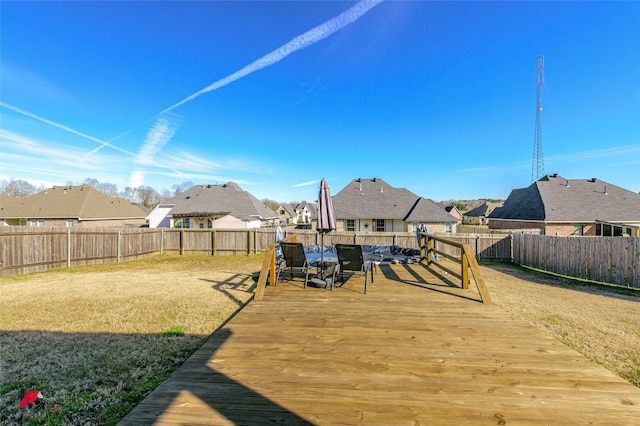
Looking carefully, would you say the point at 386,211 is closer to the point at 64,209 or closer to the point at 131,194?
the point at 64,209

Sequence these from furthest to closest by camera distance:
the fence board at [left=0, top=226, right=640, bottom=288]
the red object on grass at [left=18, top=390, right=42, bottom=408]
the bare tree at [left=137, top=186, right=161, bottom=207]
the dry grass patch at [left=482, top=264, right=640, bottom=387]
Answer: the bare tree at [left=137, top=186, right=161, bottom=207] < the fence board at [left=0, top=226, right=640, bottom=288] < the dry grass patch at [left=482, top=264, right=640, bottom=387] < the red object on grass at [left=18, top=390, right=42, bottom=408]

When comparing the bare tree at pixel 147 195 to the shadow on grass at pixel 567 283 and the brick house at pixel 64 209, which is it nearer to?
the brick house at pixel 64 209

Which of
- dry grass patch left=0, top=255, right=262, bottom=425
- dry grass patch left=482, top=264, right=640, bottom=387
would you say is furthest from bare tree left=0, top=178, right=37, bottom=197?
dry grass patch left=482, top=264, right=640, bottom=387

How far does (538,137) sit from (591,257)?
2318cm

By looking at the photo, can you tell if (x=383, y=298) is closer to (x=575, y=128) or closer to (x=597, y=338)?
(x=597, y=338)

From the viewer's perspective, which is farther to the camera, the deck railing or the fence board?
the fence board

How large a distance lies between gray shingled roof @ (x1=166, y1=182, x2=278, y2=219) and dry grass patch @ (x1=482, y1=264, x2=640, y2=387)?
21.2 m

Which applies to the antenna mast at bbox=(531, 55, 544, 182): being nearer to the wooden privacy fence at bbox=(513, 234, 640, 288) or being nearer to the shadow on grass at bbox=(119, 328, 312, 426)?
the wooden privacy fence at bbox=(513, 234, 640, 288)

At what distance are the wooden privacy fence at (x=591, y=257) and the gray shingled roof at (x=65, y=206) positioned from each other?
35.4m

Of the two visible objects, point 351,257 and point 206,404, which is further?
point 351,257

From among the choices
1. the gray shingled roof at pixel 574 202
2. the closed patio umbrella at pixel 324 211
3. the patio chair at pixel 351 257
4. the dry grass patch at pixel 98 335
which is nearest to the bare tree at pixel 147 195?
the dry grass patch at pixel 98 335

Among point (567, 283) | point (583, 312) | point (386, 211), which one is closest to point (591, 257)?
point (567, 283)

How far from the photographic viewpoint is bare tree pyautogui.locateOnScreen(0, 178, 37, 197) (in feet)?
137

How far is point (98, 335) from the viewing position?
4312 mm
